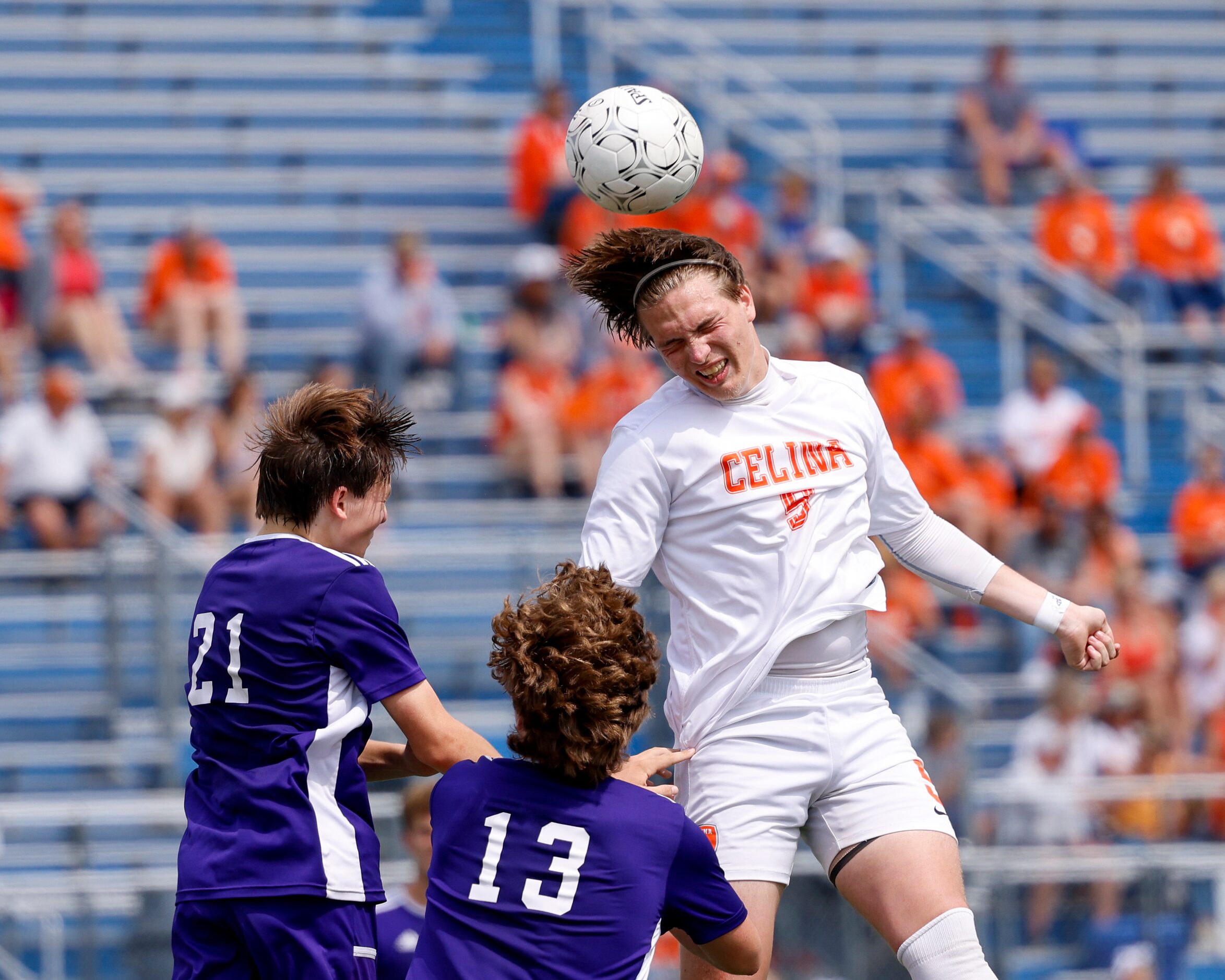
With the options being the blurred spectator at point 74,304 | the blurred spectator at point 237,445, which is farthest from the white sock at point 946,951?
the blurred spectator at point 74,304

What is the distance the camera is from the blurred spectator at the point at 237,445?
925 cm

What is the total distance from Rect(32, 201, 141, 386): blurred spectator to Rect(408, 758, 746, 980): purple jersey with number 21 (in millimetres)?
7921

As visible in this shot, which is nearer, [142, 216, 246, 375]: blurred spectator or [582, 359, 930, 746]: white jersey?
[582, 359, 930, 746]: white jersey

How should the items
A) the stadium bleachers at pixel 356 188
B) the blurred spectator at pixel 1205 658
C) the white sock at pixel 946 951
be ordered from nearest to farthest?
the white sock at pixel 946 951 < the stadium bleachers at pixel 356 188 < the blurred spectator at pixel 1205 658

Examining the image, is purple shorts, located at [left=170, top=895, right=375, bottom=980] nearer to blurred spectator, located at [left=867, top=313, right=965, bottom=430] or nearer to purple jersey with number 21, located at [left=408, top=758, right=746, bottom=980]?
purple jersey with number 21, located at [left=408, top=758, right=746, bottom=980]

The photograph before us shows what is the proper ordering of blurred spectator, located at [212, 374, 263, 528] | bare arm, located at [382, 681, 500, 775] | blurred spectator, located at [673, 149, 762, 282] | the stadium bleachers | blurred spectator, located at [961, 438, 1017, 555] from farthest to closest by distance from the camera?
blurred spectator, located at [673, 149, 762, 282]
blurred spectator, located at [961, 438, 1017, 555]
blurred spectator, located at [212, 374, 263, 528]
the stadium bleachers
bare arm, located at [382, 681, 500, 775]

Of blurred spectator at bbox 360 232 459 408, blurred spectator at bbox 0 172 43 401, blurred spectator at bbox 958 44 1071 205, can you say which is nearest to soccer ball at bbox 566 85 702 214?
blurred spectator at bbox 360 232 459 408

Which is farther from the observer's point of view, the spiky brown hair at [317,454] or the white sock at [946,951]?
the white sock at [946,951]

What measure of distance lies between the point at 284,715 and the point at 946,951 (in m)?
1.57

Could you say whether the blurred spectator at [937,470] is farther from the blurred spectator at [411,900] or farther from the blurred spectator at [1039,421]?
the blurred spectator at [411,900]

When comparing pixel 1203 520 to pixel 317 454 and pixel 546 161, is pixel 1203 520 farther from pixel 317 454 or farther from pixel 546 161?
pixel 317 454

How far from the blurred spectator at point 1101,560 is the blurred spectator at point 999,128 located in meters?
4.43

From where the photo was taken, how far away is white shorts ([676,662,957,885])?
3.78m

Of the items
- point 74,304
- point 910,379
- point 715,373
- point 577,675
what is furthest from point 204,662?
point 910,379
